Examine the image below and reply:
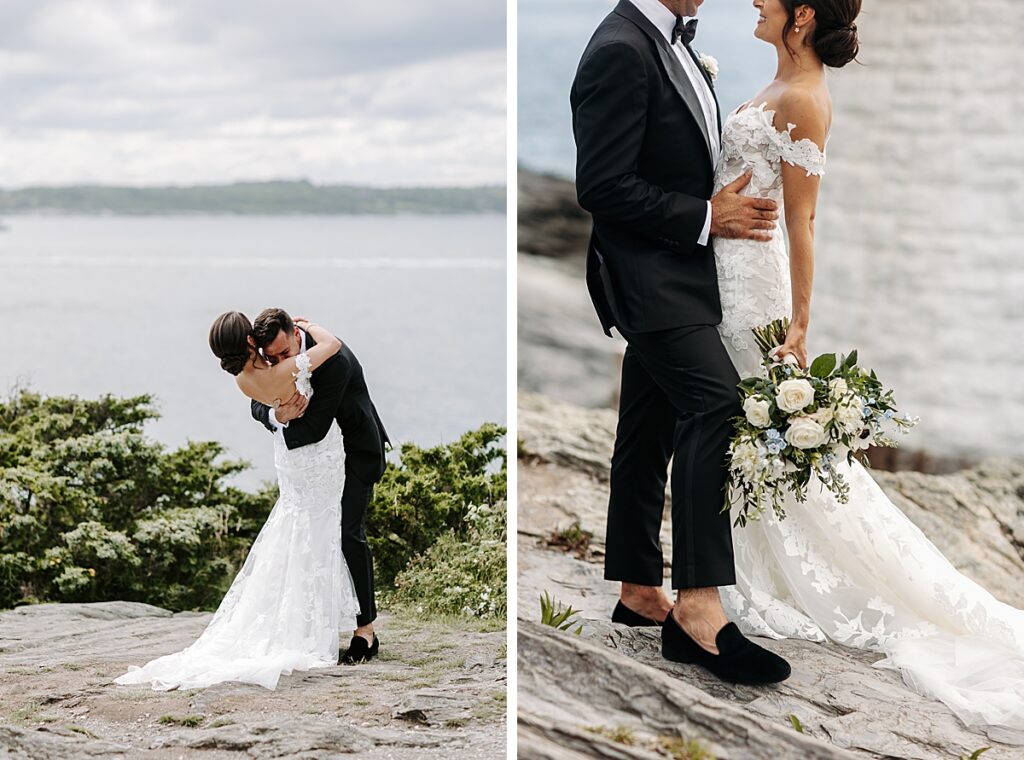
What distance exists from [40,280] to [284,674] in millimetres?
6992

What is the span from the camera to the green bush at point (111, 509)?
612 cm

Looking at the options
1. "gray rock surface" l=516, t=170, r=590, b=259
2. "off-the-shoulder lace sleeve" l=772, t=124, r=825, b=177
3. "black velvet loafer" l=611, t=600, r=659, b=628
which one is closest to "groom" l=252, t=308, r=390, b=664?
"black velvet loafer" l=611, t=600, r=659, b=628

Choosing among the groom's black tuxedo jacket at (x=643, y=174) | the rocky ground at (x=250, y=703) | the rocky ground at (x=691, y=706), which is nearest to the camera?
the rocky ground at (x=691, y=706)

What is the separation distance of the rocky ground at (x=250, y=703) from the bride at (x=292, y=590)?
130mm

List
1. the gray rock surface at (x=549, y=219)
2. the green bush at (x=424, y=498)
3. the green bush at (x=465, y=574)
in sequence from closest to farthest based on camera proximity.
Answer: the green bush at (x=465, y=574) → the green bush at (x=424, y=498) → the gray rock surface at (x=549, y=219)

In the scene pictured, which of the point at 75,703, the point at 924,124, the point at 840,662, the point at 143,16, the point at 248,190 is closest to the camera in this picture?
the point at 840,662

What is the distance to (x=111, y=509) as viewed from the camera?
639cm

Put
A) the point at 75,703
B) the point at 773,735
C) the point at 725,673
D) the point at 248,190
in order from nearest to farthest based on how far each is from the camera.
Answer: the point at 773,735, the point at 725,673, the point at 75,703, the point at 248,190

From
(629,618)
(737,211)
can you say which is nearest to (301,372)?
(629,618)

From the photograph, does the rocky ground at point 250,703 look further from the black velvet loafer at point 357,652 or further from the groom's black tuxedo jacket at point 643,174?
the groom's black tuxedo jacket at point 643,174

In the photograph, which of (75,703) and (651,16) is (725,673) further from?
(75,703)

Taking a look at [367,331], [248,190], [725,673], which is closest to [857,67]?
[725,673]

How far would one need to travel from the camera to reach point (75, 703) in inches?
174

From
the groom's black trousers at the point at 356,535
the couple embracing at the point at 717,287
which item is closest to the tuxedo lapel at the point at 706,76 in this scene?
the couple embracing at the point at 717,287
